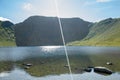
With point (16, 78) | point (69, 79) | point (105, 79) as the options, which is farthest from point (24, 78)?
point (105, 79)

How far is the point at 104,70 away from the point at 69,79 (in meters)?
13.3

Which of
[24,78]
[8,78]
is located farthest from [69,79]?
[8,78]

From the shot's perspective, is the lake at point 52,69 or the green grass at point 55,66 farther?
the green grass at point 55,66

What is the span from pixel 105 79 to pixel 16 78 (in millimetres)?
18629

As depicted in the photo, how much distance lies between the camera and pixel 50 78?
49688 mm

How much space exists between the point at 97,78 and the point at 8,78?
61.7 feet

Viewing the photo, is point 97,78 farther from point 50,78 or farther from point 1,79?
point 1,79

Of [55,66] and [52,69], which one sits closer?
[52,69]

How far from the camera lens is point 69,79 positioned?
48844mm

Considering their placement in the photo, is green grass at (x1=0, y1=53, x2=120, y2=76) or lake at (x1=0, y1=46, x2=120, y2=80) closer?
lake at (x1=0, y1=46, x2=120, y2=80)

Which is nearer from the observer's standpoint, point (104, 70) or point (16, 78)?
point (16, 78)

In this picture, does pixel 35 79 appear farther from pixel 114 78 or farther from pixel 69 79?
pixel 114 78

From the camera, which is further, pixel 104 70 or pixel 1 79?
pixel 104 70

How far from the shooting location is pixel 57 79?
4809 cm
